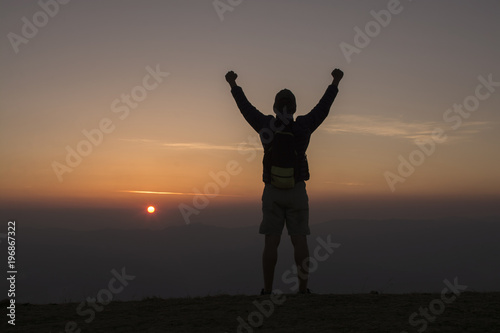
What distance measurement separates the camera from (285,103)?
19.9ft

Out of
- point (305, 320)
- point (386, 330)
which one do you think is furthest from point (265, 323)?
point (386, 330)

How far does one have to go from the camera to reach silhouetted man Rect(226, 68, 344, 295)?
19.6 ft

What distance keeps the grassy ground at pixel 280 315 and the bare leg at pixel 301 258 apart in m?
0.26

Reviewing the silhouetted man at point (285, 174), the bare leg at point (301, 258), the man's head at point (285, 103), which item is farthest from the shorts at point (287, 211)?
the man's head at point (285, 103)

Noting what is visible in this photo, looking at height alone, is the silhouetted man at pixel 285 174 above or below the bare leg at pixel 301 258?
above

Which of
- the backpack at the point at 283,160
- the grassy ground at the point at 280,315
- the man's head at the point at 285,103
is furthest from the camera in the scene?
the man's head at the point at 285,103

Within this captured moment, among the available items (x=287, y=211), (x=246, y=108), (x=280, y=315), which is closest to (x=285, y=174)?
(x=287, y=211)

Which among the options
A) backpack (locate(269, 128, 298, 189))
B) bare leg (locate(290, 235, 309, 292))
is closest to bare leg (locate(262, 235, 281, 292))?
bare leg (locate(290, 235, 309, 292))

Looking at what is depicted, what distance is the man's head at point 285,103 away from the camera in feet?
19.8

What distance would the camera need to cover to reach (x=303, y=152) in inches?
242

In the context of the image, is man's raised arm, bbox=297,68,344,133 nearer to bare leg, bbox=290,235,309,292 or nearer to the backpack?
the backpack

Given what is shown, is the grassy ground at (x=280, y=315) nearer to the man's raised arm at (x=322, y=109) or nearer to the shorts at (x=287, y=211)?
the shorts at (x=287, y=211)

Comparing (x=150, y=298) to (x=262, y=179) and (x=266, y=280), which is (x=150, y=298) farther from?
(x=262, y=179)

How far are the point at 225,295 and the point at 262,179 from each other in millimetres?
1815
